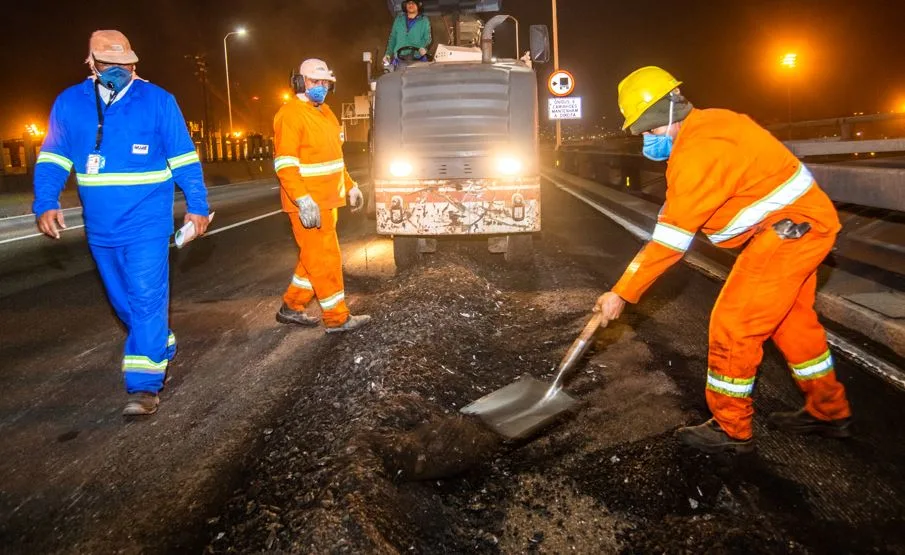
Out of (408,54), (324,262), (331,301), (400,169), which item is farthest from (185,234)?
(408,54)

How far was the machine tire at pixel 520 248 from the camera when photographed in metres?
7.37

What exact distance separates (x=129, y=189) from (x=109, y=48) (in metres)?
0.76

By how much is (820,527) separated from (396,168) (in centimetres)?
524

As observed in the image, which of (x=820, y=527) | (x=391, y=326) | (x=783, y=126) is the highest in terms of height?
(x=783, y=126)

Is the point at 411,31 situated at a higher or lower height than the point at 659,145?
higher

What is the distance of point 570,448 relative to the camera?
3.12 metres

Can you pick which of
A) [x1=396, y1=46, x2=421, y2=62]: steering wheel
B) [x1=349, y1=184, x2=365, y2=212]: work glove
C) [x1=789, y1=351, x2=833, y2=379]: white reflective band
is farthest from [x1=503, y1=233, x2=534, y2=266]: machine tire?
[x1=789, y1=351, x2=833, y2=379]: white reflective band

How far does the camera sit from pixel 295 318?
5375 mm

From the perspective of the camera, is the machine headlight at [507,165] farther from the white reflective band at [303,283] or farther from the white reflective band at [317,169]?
the white reflective band at [303,283]

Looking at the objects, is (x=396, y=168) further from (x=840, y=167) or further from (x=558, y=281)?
(x=840, y=167)

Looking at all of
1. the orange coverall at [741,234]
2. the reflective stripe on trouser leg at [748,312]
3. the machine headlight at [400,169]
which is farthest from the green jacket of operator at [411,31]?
the reflective stripe on trouser leg at [748,312]

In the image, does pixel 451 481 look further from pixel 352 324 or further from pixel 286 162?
pixel 286 162

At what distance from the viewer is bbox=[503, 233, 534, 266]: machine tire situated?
290 inches

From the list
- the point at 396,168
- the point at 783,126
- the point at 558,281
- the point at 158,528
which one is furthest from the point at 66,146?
the point at 783,126
